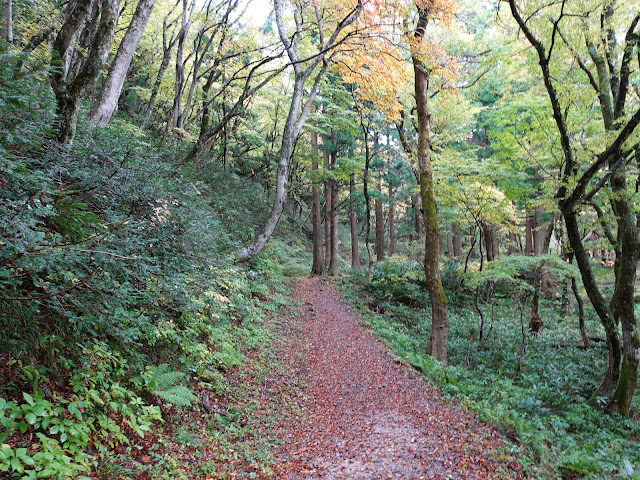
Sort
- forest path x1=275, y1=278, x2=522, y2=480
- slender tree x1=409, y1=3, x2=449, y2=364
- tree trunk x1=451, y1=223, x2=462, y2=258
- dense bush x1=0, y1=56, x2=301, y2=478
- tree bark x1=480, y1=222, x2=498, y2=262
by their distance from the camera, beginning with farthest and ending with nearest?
tree trunk x1=451, y1=223, x2=462, y2=258 → tree bark x1=480, y1=222, x2=498, y2=262 → slender tree x1=409, y1=3, x2=449, y2=364 → forest path x1=275, y1=278, x2=522, y2=480 → dense bush x1=0, y1=56, x2=301, y2=478

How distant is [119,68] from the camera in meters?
5.21

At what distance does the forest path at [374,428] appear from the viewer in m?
4.17

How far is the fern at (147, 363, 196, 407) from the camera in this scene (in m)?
3.89

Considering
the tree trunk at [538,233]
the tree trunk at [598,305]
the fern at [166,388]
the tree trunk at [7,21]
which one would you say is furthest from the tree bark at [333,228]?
the fern at [166,388]

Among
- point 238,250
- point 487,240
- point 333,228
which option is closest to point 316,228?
point 333,228

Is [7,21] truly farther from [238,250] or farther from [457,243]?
[457,243]

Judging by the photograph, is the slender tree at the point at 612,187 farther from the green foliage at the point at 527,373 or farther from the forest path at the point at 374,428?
the forest path at the point at 374,428

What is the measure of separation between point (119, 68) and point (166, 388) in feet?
14.7

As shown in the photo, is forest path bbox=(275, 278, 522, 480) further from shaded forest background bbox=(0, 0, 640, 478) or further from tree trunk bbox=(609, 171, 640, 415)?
tree trunk bbox=(609, 171, 640, 415)

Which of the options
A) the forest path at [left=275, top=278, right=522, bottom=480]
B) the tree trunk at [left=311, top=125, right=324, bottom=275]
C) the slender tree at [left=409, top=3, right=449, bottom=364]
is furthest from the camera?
the tree trunk at [left=311, top=125, right=324, bottom=275]

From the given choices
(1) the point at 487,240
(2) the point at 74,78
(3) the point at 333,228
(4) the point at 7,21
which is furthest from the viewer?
(3) the point at 333,228

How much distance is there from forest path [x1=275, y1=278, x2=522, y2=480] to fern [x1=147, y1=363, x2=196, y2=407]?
1.34m

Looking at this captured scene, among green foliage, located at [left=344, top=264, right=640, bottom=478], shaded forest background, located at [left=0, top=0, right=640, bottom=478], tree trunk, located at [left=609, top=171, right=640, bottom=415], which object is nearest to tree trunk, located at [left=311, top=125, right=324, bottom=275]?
shaded forest background, located at [left=0, top=0, right=640, bottom=478]

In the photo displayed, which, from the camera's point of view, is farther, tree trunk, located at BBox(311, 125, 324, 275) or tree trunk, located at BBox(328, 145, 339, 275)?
tree trunk, located at BBox(328, 145, 339, 275)
